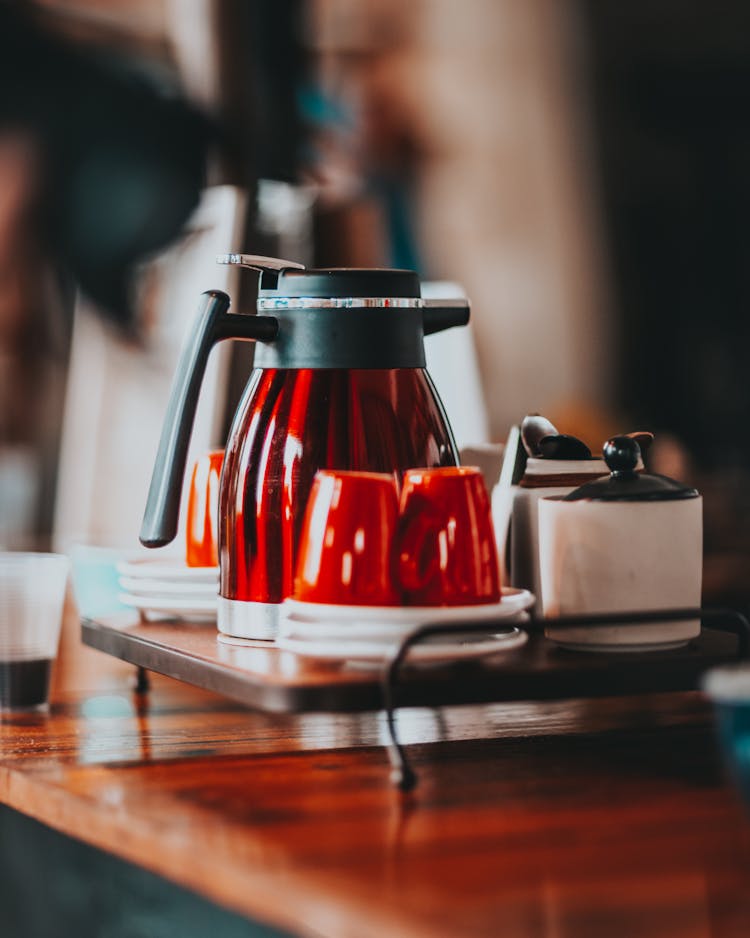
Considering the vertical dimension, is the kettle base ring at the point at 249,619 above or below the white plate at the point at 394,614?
below

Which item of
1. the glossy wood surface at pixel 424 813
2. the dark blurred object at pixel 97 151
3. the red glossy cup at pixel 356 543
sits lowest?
the glossy wood surface at pixel 424 813

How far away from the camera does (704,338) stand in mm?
4578

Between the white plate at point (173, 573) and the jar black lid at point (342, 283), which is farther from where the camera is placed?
the white plate at point (173, 573)

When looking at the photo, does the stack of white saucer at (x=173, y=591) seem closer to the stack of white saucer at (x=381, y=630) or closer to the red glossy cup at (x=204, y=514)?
the red glossy cup at (x=204, y=514)

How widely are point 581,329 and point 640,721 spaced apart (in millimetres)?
3443

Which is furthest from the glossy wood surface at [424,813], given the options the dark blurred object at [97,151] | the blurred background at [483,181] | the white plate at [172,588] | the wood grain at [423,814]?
the blurred background at [483,181]

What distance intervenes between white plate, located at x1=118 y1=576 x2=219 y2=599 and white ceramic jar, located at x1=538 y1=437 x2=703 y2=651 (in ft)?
1.00

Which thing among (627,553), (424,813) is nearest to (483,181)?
(627,553)

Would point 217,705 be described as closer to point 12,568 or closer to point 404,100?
point 12,568

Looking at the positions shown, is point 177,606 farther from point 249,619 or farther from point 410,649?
point 410,649

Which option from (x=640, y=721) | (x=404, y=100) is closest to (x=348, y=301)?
(x=640, y=721)

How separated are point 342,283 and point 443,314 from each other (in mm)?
116

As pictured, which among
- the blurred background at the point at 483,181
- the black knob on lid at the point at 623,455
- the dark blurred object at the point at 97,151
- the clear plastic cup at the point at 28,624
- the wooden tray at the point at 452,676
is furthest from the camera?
the blurred background at the point at 483,181

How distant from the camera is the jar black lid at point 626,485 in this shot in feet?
2.83
